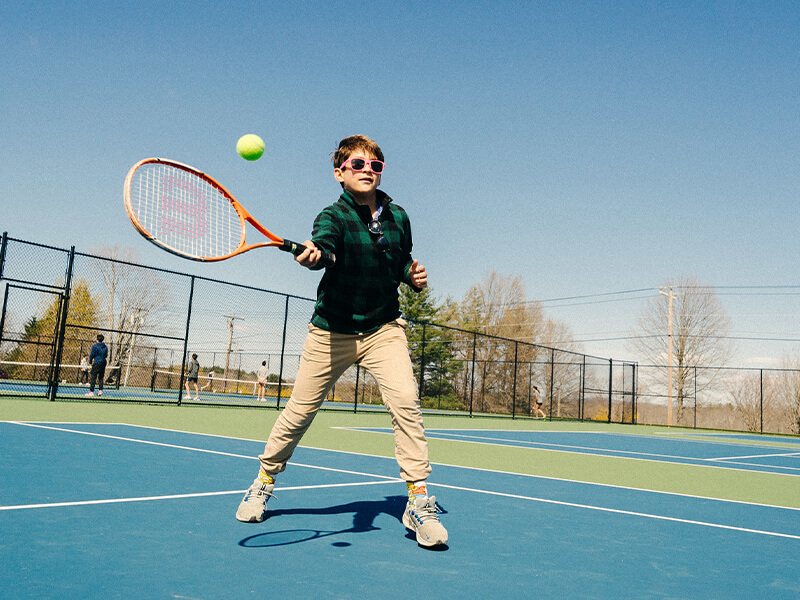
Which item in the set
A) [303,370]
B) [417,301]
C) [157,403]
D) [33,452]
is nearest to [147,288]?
[157,403]

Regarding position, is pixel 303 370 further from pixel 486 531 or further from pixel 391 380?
pixel 486 531

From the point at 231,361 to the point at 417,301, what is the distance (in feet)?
58.9

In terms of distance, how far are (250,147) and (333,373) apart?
2029 millimetres

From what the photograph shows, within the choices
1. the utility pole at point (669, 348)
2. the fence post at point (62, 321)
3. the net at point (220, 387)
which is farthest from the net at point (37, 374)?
the utility pole at point (669, 348)

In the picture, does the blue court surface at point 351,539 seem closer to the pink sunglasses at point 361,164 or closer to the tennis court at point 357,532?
the tennis court at point 357,532

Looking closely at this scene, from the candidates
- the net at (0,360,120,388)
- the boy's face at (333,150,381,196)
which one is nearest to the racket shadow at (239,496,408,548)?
the boy's face at (333,150,381,196)

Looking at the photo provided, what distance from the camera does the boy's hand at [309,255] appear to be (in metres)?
2.89

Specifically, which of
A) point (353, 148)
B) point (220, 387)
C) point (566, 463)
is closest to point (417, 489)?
point (353, 148)

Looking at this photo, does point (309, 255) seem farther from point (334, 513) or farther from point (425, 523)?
point (334, 513)

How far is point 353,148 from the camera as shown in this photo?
11.3 feet

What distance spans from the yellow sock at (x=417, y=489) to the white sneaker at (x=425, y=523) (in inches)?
1.3

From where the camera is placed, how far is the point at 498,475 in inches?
220

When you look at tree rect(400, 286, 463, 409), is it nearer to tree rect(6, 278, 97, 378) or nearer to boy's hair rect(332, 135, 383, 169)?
tree rect(6, 278, 97, 378)

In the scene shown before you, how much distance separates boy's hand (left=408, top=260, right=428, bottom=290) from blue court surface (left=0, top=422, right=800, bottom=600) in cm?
122
